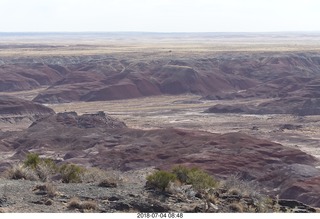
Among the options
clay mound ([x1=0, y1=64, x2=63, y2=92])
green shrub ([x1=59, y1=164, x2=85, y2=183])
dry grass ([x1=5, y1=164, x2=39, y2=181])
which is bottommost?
clay mound ([x1=0, y1=64, x2=63, y2=92])

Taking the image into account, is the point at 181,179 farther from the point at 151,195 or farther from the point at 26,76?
the point at 26,76

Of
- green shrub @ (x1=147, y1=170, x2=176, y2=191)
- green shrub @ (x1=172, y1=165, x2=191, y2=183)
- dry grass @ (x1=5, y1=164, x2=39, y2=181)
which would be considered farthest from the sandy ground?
dry grass @ (x1=5, y1=164, x2=39, y2=181)

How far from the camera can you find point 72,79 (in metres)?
91.4

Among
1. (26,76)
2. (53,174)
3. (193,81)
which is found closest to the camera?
(53,174)

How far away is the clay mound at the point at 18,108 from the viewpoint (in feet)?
197

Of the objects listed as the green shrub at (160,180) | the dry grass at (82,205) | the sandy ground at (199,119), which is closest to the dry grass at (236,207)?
the green shrub at (160,180)

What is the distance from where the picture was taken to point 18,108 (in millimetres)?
60750

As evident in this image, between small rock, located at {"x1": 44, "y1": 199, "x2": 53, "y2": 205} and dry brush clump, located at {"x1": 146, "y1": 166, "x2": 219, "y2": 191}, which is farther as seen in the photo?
dry brush clump, located at {"x1": 146, "y1": 166, "x2": 219, "y2": 191}

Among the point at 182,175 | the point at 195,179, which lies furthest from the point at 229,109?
the point at 195,179

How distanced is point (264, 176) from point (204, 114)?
31.6m

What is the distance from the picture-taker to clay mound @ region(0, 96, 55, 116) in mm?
59938

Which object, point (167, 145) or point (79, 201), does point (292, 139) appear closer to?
point (167, 145)

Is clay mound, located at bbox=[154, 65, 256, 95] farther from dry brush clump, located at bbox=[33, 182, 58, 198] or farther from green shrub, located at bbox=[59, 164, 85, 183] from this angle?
dry brush clump, located at bbox=[33, 182, 58, 198]

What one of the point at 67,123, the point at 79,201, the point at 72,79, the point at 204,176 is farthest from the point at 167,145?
the point at 72,79
